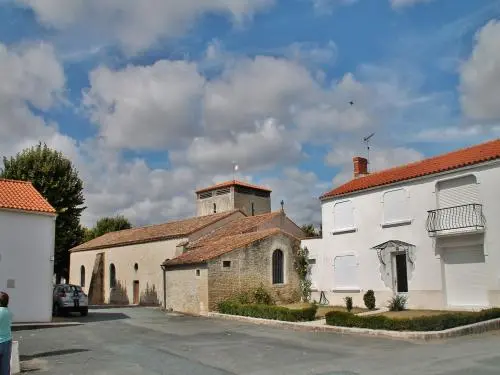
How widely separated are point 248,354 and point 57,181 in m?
26.5

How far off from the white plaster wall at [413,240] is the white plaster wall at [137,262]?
1361cm

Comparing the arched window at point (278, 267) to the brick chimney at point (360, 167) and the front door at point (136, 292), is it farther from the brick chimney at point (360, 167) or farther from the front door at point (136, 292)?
the front door at point (136, 292)

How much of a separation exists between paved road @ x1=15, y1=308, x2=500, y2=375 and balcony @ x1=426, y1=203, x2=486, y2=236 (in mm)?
5760

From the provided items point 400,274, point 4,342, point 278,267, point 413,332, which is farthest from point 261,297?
point 4,342

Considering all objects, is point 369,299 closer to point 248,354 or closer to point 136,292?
point 248,354

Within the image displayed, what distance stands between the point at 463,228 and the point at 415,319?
6411 millimetres

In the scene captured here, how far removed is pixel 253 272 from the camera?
2877 centimetres

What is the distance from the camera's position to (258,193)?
5919 cm

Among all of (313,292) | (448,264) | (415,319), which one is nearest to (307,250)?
(313,292)

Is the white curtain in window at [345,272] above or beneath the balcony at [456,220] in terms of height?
beneath

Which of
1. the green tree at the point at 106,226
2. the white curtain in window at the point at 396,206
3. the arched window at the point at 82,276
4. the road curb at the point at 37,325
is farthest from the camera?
the green tree at the point at 106,226

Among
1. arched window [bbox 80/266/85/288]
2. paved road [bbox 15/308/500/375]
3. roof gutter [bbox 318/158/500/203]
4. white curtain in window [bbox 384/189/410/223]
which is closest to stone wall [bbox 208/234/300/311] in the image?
roof gutter [bbox 318/158/500/203]

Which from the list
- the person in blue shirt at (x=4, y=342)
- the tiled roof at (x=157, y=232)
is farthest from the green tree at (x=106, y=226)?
the person in blue shirt at (x=4, y=342)

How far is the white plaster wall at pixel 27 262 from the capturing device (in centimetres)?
2306
